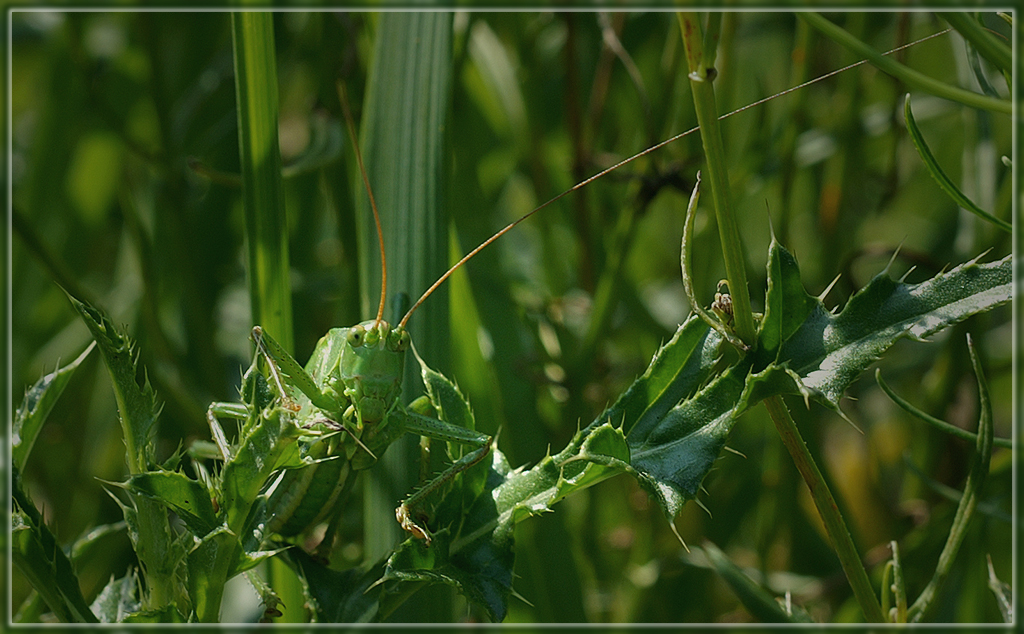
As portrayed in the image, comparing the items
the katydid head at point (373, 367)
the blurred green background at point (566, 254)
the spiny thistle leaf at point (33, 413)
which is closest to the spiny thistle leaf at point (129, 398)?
the spiny thistle leaf at point (33, 413)

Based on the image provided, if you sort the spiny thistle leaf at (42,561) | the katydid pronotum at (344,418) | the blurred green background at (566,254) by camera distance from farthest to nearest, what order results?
the blurred green background at (566,254)
the katydid pronotum at (344,418)
the spiny thistle leaf at (42,561)

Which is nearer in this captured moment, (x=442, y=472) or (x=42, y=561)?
(x=42, y=561)

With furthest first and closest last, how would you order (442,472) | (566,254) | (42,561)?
(566,254) < (442,472) < (42,561)

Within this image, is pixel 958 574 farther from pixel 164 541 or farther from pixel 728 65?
pixel 164 541

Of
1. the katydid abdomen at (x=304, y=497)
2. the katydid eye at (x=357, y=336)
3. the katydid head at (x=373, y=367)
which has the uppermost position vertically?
the katydid eye at (x=357, y=336)

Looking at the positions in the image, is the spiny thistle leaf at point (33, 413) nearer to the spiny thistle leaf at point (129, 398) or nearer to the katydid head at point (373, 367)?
the spiny thistle leaf at point (129, 398)

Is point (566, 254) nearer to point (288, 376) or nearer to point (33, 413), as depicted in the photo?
point (288, 376)

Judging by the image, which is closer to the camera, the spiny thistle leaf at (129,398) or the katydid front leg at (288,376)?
the spiny thistle leaf at (129,398)

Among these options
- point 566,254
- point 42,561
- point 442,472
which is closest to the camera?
point 42,561

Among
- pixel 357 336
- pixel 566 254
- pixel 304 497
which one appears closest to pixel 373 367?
pixel 357 336
